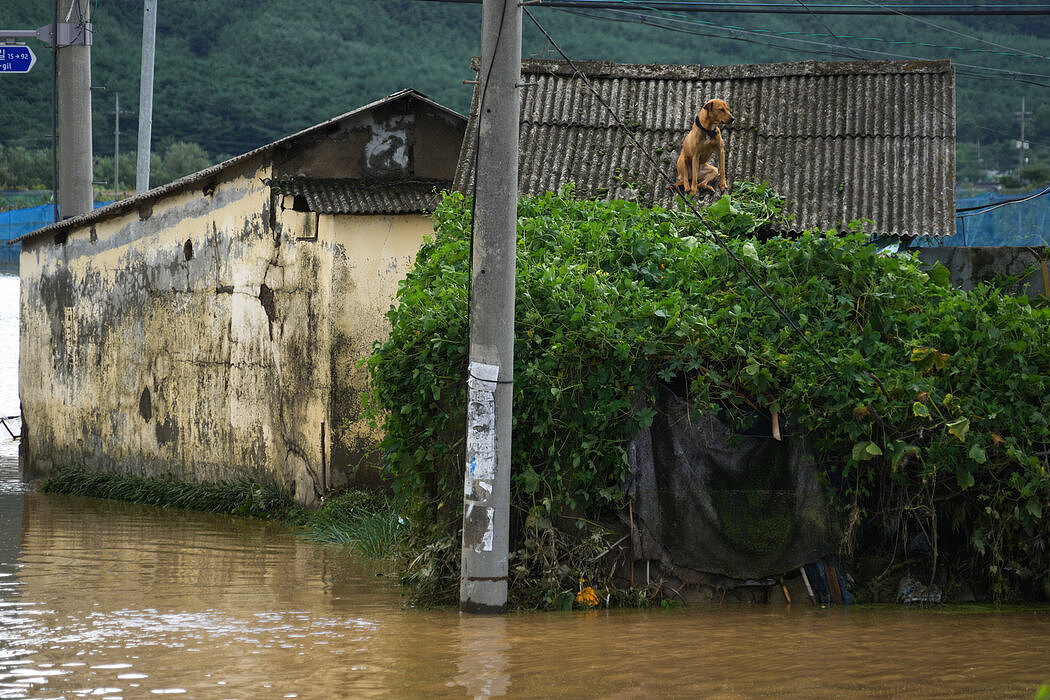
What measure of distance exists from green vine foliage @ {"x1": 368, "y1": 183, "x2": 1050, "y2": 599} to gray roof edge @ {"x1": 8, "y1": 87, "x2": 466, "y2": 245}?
442cm

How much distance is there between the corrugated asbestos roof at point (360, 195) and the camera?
37.7 ft

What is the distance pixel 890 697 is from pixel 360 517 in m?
6.06

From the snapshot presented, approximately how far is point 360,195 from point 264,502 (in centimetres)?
337

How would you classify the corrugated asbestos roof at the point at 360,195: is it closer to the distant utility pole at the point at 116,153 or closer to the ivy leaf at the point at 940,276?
the ivy leaf at the point at 940,276

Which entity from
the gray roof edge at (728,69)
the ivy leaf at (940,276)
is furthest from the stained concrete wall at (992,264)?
the gray roof edge at (728,69)

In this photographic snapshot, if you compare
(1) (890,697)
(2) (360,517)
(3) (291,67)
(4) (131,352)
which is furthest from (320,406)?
(3) (291,67)

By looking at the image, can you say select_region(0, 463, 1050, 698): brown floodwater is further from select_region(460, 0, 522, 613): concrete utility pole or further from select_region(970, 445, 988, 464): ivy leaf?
select_region(970, 445, 988, 464): ivy leaf

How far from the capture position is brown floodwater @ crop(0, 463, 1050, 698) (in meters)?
5.59

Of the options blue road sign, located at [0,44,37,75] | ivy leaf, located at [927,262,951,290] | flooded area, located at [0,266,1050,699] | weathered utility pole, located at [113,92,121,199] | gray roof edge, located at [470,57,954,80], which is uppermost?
weathered utility pole, located at [113,92,121,199]

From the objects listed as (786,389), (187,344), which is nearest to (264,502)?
(187,344)

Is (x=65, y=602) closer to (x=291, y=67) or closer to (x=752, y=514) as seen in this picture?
(x=752, y=514)

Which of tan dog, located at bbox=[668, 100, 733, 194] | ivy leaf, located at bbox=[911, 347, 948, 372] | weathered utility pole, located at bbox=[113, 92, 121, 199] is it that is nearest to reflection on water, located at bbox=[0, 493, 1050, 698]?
ivy leaf, located at bbox=[911, 347, 948, 372]

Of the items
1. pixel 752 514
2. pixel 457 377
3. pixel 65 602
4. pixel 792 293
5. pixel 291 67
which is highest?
pixel 291 67

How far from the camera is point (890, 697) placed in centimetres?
549
